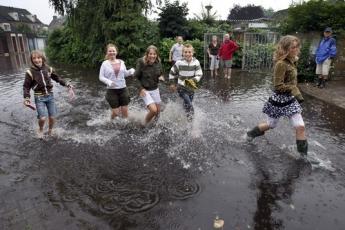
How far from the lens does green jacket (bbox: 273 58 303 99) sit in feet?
16.0

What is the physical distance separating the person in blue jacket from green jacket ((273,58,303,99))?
22.2 ft

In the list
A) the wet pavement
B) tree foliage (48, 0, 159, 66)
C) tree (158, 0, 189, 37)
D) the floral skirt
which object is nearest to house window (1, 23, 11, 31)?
tree foliage (48, 0, 159, 66)

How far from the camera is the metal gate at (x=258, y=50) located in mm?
15414

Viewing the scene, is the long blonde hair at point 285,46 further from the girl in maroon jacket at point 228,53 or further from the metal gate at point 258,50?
the metal gate at point 258,50

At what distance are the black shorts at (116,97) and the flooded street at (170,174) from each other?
21.1 inches

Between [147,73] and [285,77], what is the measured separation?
9.04 ft

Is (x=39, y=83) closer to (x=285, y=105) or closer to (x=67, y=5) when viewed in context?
(x=285, y=105)

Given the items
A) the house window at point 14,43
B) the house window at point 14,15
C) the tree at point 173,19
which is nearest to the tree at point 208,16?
the tree at point 173,19

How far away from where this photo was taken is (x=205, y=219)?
3816 mm

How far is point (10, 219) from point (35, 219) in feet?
0.95

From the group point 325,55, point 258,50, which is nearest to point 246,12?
point 258,50

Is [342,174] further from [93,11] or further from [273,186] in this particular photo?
[93,11]

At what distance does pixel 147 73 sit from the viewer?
664 cm

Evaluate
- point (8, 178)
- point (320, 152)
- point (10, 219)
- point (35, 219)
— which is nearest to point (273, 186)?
point (320, 152)
